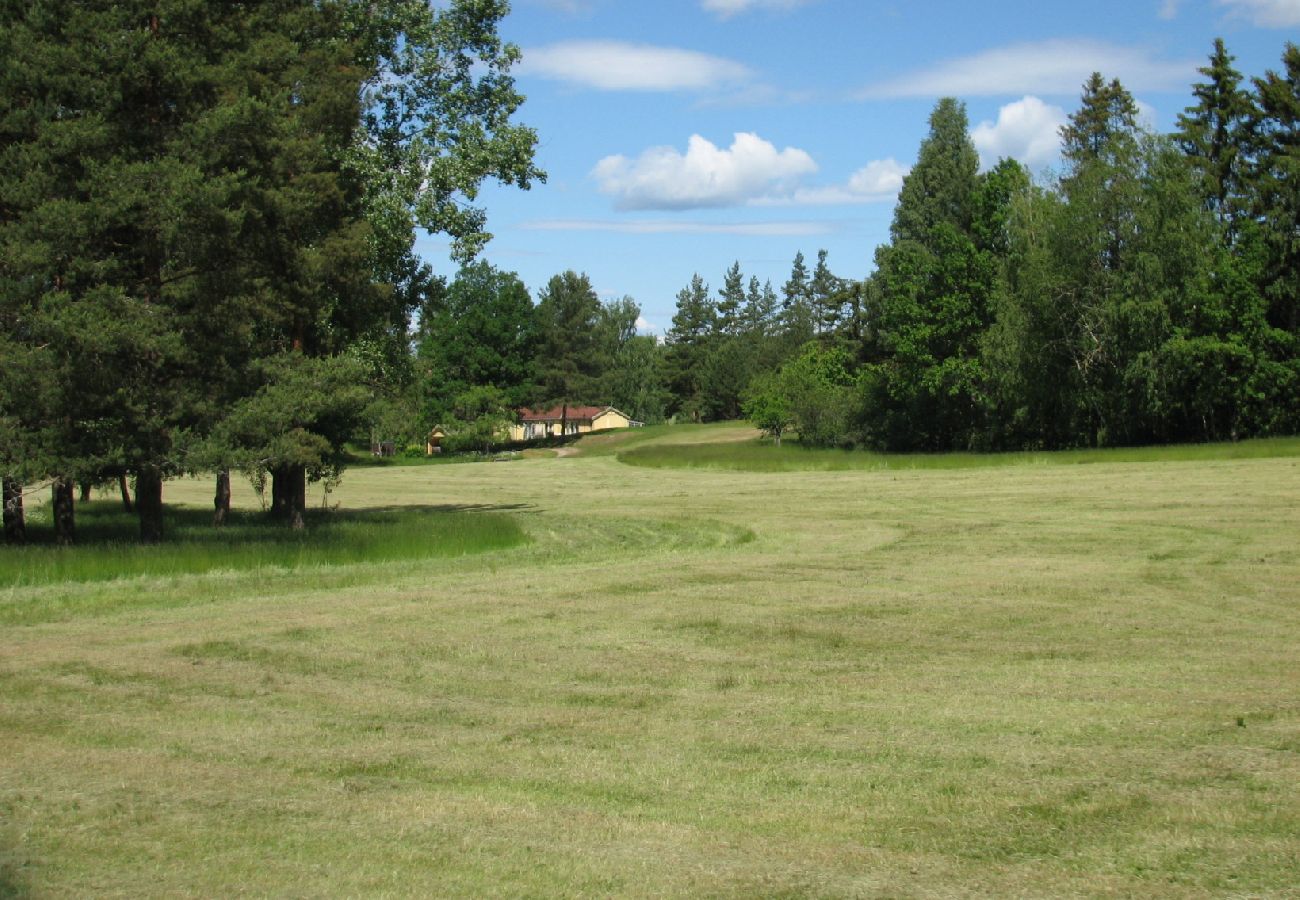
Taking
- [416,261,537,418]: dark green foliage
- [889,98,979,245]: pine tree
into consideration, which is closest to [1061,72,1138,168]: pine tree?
[889,98,979,245]: pine tree

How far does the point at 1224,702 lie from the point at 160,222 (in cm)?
2037

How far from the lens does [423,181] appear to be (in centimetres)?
3184

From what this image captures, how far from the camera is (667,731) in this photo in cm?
970

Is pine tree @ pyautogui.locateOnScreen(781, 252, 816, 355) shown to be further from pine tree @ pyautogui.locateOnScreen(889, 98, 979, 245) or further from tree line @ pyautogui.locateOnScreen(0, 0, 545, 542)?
tree line @ pyautogui.locateOnScreen(0, 0, 545, 542)

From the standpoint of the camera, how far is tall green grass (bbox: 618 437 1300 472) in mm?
50844

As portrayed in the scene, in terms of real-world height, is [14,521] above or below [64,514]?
below

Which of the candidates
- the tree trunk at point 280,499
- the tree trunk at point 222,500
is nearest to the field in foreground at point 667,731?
the tree trunk at point 280,499

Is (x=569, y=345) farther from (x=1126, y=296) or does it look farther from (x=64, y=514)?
(x=64, y=514)

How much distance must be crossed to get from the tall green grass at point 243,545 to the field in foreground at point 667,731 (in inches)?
52.7

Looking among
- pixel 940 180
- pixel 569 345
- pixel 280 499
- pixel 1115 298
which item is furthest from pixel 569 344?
pixel 280 499

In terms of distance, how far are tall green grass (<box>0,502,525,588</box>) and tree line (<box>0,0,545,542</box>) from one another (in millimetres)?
1395

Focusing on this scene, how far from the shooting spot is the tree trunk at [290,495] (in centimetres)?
2961

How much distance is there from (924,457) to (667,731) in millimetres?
55775

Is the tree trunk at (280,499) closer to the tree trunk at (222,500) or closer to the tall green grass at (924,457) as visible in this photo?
the tree trunk at (222,500)
